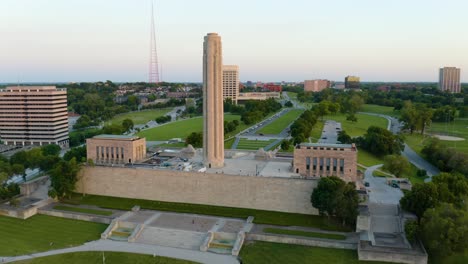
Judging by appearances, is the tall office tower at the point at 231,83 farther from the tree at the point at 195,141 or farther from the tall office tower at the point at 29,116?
the tree at the point at 195,141

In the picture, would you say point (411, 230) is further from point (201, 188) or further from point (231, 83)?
point (231, 83)

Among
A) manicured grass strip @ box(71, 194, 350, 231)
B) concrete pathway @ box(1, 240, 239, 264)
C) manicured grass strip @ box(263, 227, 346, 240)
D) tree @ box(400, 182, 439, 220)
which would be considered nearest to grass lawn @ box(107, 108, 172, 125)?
manicured grass strip @ box(71, 194, 350, 231)

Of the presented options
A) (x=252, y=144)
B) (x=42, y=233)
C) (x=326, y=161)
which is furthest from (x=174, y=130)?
(x=42, y=233)

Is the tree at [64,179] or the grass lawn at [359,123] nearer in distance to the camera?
the tree at [64,179]

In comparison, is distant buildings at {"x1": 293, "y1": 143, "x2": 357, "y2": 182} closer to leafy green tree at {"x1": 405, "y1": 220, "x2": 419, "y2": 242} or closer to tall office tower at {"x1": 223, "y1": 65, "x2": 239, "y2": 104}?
leafy green tree at {"x1": 405, "y1": 220, "x2": 419, "y2": 242}

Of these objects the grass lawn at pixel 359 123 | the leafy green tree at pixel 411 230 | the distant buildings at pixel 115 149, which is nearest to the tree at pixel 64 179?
the distant buildings at pixel 115 149

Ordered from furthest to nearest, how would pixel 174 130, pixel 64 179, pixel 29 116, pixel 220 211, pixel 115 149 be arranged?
pixel 174 130 → pixel 29 116 → pixel 115 149 → pixel 64 179 → pixel 220 211
